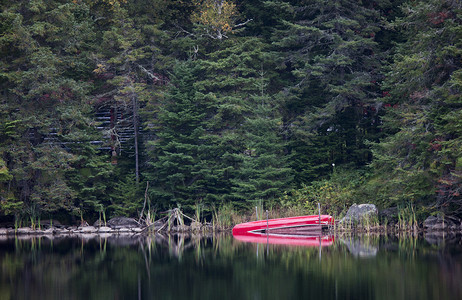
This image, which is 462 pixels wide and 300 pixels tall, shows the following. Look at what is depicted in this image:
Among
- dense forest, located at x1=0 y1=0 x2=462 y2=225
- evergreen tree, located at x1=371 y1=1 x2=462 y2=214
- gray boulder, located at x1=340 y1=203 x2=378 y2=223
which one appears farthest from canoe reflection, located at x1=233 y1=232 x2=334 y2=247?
evergreen tree, located at x1=371 y1=1 x2=462 y2=214

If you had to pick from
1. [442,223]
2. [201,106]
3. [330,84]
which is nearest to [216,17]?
[201,106]

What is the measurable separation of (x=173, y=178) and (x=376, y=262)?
15.0m

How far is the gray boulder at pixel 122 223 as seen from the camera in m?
31.8

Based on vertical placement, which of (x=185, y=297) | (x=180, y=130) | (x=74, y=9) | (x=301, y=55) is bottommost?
(x=185, y=297)

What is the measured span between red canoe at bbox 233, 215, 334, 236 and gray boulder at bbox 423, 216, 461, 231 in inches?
173

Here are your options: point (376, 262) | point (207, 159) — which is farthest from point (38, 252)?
point (376, 262)

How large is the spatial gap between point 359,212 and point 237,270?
11.1 m

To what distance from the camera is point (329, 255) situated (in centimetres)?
2025

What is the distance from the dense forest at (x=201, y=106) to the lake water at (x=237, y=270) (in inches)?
217

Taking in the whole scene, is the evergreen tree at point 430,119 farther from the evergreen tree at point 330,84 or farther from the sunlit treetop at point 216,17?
the sunlit treetop at point 216,17

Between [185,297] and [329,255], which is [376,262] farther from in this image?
[185,297]

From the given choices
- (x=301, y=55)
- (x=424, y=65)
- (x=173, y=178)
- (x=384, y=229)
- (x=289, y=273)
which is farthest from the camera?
(x=301, y=55)

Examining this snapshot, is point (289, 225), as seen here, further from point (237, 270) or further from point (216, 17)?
point (216, 17)

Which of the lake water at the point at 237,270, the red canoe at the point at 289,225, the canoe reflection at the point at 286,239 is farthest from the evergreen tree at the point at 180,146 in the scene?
the lake water at the point at 237,270
